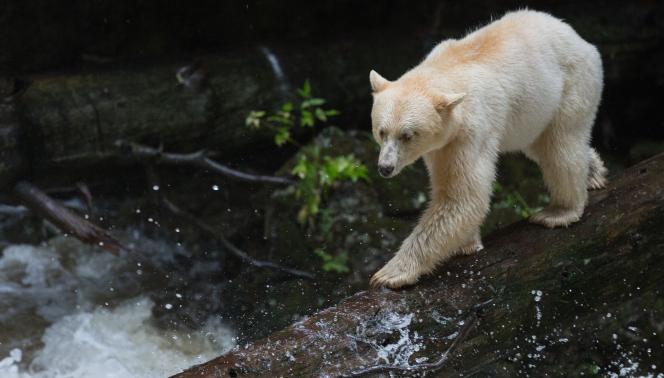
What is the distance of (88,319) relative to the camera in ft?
20.4

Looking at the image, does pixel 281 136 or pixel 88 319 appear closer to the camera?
pixel 88 319

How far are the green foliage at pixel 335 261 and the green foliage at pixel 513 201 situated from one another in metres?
1.59

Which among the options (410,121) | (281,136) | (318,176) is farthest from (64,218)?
(410,121)

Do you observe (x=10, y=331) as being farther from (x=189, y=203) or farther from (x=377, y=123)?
(x=377, y=123)

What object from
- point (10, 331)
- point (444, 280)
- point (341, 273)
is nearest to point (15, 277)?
point (10, 331)

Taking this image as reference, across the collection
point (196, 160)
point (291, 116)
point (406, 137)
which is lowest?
point (196, 160)

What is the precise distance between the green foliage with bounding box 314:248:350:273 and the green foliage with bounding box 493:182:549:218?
5.20 feet

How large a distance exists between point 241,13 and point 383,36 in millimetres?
1601

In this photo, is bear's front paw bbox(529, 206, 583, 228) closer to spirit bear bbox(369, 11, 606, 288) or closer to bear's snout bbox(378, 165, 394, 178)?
spirit bear bbox(369, 11, 606, 288)

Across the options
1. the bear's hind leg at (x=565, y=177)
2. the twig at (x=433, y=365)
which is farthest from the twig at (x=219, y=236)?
the twig at (x=433, y=365)

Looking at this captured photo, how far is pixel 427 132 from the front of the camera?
3939mm

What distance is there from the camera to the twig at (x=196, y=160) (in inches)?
272

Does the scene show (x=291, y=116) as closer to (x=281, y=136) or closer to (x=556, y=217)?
(x=281, y=136)

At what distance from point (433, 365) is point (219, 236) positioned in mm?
3641
